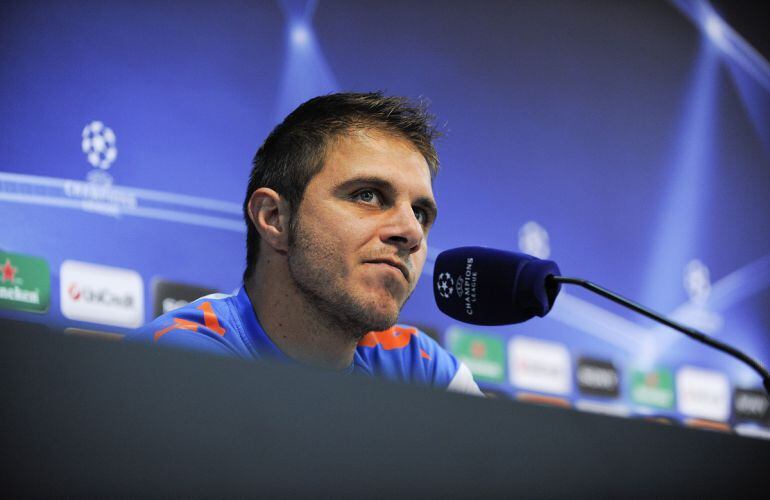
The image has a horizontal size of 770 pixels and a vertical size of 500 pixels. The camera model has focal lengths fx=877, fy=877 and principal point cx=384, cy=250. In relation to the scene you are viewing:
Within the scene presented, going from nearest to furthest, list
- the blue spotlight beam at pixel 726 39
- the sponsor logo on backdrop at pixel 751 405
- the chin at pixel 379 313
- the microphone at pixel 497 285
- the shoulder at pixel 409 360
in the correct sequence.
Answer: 1. the microphone at pixel 497 285
2. the chin at pixel 379 313
3. the shoulder at pixel 409 360
4. the sponsor logo on backdrop at pixel 751 405
5. the blue spotlight beam at pixel 726 39

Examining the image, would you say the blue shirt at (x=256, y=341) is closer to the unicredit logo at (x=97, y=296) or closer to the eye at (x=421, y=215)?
the eye at (x=421, y=215)

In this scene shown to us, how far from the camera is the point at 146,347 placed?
1.06 ft

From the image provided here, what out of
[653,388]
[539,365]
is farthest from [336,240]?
[653,388]

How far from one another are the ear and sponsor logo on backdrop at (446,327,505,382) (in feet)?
3.15

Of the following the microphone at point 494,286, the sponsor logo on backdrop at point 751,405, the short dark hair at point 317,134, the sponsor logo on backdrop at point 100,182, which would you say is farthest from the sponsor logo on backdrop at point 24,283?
the sponsor logo on backdrop at point 751,405

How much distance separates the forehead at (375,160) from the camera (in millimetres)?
1238

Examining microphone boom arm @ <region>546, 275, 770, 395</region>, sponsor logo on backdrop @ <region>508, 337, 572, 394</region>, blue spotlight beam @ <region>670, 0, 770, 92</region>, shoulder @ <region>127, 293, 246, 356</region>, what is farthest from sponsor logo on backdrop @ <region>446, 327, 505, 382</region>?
→ blue spotlight beam @ <region>670, 0, 770, 92</region>

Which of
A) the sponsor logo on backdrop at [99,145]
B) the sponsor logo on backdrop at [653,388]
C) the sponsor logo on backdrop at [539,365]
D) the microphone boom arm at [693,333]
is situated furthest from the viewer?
the sponsor logo on backdrop at [653,388]

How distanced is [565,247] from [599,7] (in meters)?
0.84

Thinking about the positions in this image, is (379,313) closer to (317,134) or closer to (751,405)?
(317,134)

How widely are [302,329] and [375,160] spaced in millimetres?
261

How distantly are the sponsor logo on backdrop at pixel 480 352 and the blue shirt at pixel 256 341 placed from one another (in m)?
0.76

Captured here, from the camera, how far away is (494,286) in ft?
3.23

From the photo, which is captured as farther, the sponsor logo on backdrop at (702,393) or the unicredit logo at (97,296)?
the sponsor logo on backdrop at (702,393)
